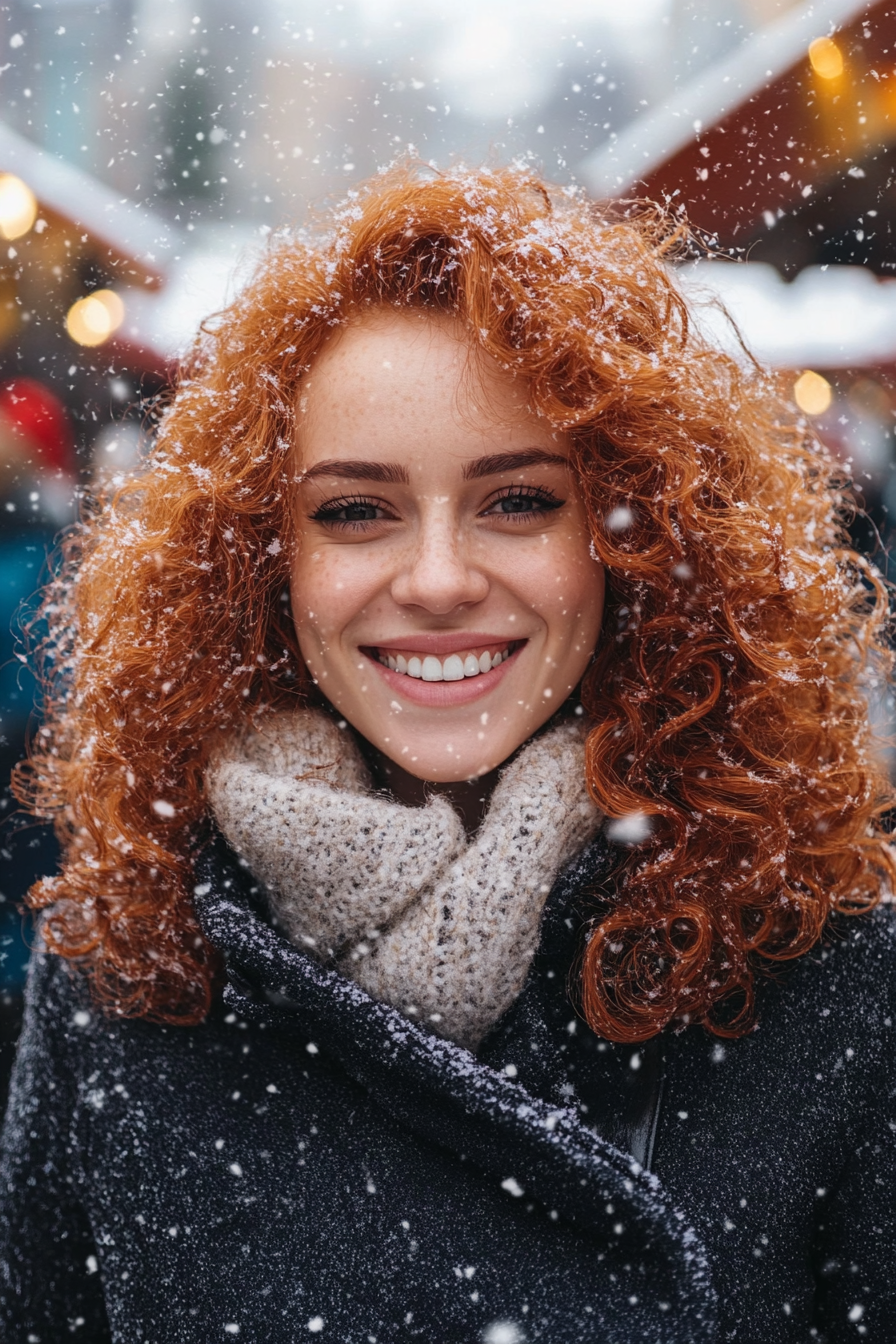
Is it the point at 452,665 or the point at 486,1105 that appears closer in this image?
the point at 486,1105

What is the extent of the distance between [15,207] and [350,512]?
1302 mm

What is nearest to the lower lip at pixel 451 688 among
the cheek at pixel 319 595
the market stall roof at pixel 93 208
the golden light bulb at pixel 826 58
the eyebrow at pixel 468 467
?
the cheek at pixel 319 595

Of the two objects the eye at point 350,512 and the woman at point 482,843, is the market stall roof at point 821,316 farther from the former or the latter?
the eye at point 350,512

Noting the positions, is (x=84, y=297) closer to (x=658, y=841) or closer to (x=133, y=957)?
(x=133, y=957)

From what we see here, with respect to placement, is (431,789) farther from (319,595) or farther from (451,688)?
(319,595)

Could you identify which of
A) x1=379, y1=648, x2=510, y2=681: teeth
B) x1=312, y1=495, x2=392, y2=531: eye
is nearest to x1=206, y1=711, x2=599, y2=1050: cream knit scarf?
x1=379, y1=648, x2=510, y2=681: teeth

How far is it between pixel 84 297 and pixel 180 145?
1.18 feet

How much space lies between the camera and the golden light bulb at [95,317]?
6.36 ft

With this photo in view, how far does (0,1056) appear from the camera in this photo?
6.93 ft

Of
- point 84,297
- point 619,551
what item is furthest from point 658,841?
point 84,297

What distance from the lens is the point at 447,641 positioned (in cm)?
113

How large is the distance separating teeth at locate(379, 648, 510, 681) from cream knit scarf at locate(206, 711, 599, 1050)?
12cm

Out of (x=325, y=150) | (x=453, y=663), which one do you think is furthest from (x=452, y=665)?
(x=325, y=150)

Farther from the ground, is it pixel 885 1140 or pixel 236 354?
pixel 236 354
